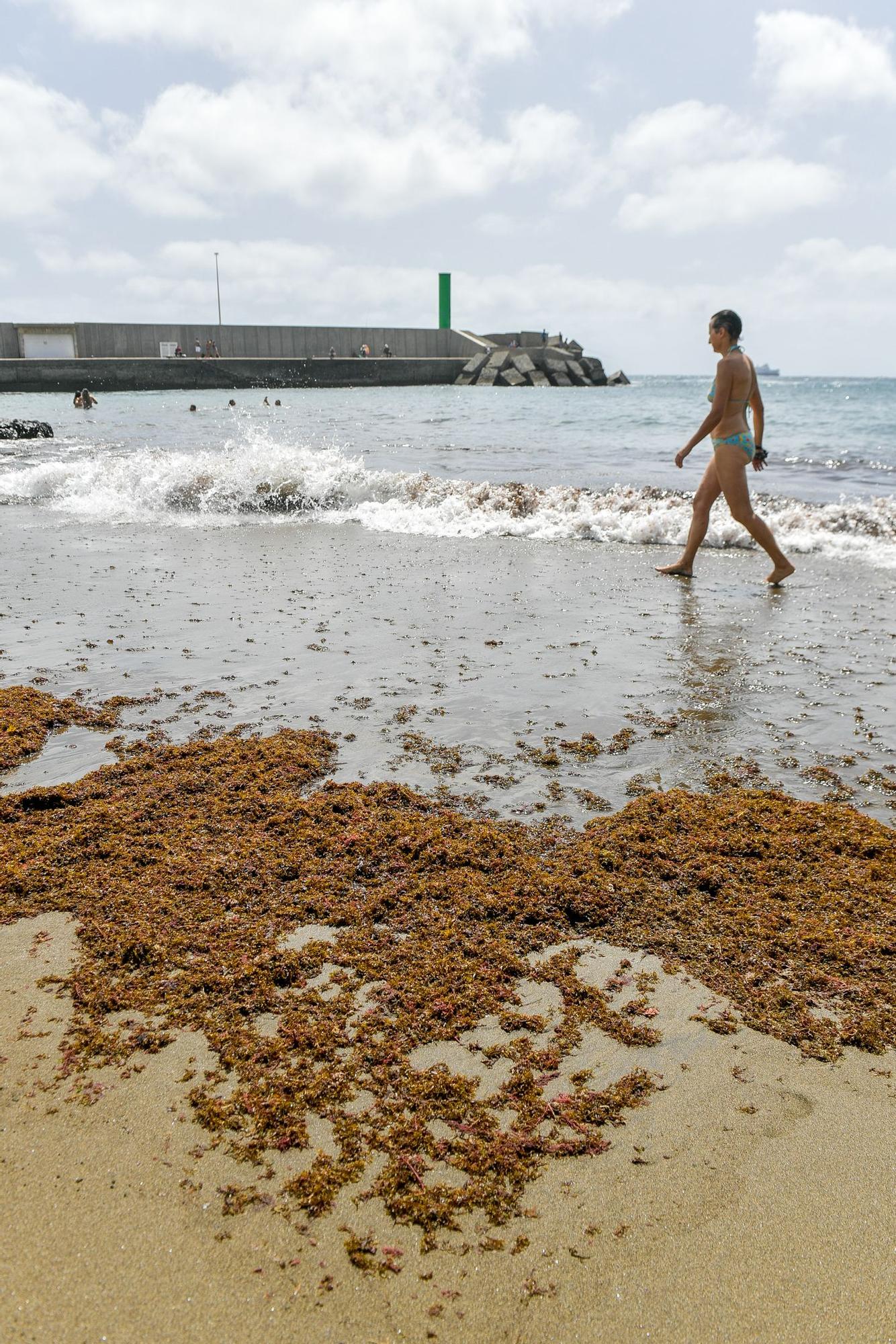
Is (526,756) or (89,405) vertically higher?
(89,405)

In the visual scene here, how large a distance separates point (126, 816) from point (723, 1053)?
6.35 ft

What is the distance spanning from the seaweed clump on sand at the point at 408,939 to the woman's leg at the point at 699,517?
4278mm

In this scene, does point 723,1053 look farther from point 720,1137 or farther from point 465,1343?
point 465,1343

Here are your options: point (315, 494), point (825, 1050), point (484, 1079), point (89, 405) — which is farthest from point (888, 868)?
point (89, 405)

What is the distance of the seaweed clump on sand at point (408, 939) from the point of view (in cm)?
170

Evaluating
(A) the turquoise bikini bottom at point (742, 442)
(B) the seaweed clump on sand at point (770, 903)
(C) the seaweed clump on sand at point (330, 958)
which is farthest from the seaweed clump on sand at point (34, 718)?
(A) the turquoise bikini bottom at point (742, 442)

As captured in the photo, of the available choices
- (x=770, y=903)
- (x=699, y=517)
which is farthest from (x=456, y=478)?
(x=770, y=903)

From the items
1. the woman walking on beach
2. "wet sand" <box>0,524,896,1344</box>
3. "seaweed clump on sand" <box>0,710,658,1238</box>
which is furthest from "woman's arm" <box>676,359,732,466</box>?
"seaweed clump on sand" <box>0,710,658,1238</box>

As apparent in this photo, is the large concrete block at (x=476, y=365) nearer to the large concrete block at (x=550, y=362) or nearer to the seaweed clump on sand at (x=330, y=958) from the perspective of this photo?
the large concrete block at (x=550, y=362)

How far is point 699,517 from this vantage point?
23.1 feet

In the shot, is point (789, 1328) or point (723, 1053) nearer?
point (789, 1328)

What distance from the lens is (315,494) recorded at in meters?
11.0

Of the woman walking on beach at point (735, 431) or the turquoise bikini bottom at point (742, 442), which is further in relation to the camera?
the turquoise bikini bottom at point (742, 442)

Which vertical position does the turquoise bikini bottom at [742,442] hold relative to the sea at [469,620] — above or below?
above
